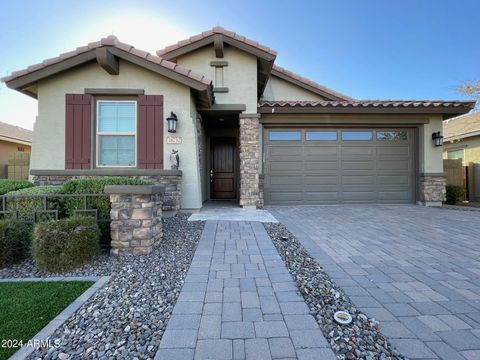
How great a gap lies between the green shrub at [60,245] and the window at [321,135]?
266 inches

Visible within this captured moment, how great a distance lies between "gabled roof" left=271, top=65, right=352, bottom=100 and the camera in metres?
9.30

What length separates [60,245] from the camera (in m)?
3.07

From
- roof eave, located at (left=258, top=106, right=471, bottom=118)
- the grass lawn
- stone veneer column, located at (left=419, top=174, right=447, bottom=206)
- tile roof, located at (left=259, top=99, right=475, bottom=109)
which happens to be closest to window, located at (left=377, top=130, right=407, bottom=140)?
roof eave, located at (left=258, top=106, right=471, bottom=118)

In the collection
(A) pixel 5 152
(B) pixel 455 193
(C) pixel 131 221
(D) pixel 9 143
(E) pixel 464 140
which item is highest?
Result: (E) pixel 464 140

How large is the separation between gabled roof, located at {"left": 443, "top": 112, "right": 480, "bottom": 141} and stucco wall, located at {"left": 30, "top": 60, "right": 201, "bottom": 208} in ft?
42.7

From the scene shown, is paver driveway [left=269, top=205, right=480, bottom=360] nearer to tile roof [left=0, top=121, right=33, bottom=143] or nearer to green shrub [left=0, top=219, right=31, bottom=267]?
green shrub [left=0, top=219, right=31, bottom=267]

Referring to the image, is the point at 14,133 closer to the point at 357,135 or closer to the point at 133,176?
the point at 133,176

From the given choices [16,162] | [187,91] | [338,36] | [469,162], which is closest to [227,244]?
[187,91]

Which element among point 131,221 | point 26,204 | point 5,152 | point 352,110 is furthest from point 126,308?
point 5,152

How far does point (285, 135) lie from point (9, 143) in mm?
13618

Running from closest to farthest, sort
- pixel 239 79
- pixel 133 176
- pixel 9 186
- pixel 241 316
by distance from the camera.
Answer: pixel 241 316
pixel 9 186
pixel 133 176
pixel 239 79

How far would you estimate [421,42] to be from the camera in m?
11.3

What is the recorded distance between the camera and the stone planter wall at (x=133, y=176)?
579 cm

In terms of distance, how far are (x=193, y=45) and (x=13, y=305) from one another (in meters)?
7.02
